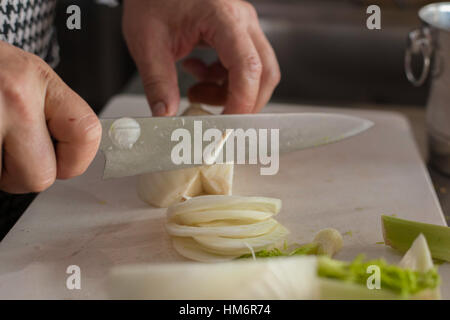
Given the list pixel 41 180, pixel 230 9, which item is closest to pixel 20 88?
pixel 41 180

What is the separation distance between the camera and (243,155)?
3.82 ft

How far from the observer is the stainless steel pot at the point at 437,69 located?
1.27 meters

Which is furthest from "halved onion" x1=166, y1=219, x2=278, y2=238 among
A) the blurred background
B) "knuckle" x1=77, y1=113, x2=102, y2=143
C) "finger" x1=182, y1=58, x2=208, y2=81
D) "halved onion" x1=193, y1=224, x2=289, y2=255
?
the blurred background

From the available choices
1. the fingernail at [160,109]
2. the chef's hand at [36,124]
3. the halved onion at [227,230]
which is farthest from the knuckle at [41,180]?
the fingernail at [160,109]

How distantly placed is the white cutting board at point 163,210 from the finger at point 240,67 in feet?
0.52

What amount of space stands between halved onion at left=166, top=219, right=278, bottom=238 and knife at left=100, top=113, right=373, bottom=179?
5.3 inches

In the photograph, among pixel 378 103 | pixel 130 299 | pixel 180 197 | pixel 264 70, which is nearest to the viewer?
pixel 130 299

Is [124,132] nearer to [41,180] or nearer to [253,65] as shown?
[41,180]

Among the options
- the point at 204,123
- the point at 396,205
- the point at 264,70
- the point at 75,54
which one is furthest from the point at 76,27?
the point at 396,205

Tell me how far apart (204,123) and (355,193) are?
14.9 inches

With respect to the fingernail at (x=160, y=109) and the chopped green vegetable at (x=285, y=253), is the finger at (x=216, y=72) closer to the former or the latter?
the fingernail at (x=160, y=109)
